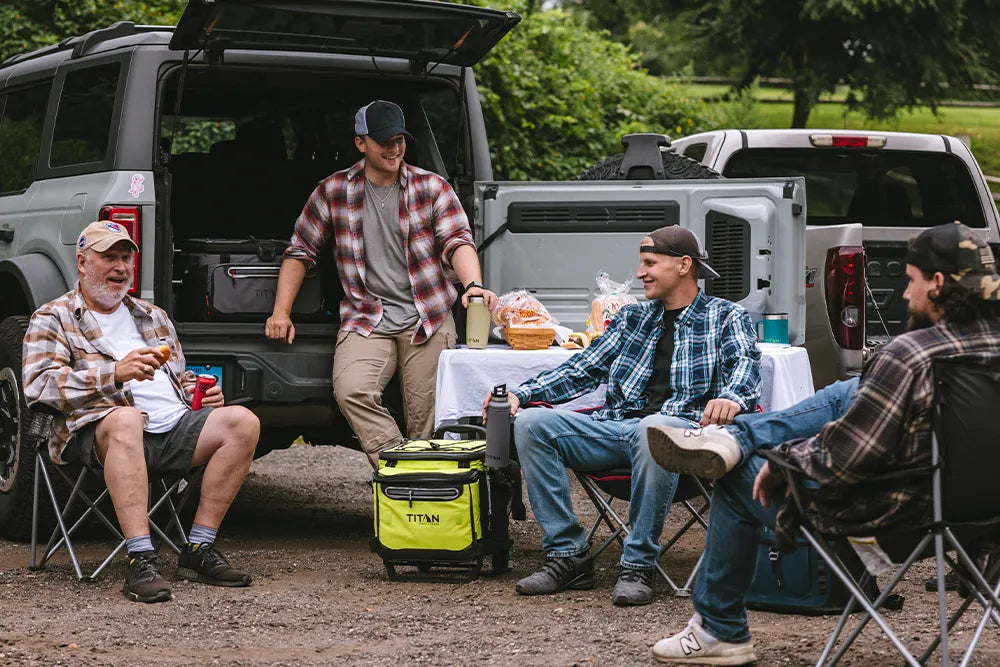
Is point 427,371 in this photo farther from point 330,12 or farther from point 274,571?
point 330,12

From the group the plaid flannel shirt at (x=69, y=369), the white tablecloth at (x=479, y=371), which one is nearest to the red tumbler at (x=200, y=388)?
the plaid flannel shirt at (x=69, y=369)

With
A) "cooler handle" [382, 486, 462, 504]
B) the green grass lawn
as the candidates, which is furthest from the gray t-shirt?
the green grass lawn

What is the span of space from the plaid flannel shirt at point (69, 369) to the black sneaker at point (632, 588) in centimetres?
183

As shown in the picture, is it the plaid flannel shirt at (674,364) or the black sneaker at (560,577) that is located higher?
the plaid flannel shirt at (674,364)

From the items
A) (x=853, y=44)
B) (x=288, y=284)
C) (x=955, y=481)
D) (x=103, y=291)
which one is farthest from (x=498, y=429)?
(x=853, y=44)

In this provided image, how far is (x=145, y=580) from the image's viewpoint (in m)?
4.96

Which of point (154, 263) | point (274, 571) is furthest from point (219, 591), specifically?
point (154, 263)

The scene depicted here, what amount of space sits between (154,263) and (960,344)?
3.14m

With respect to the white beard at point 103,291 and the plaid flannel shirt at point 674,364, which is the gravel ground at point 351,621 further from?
the white beard at point 103,291

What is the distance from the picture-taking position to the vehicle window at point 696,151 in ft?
27.4

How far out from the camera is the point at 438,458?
5270 millimetres

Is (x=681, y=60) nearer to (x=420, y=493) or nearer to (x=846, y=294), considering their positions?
(x=846, y=294)

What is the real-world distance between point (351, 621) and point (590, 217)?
2.23 m

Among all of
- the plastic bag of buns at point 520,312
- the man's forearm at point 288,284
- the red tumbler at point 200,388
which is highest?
the man's forearm at point 288,284
